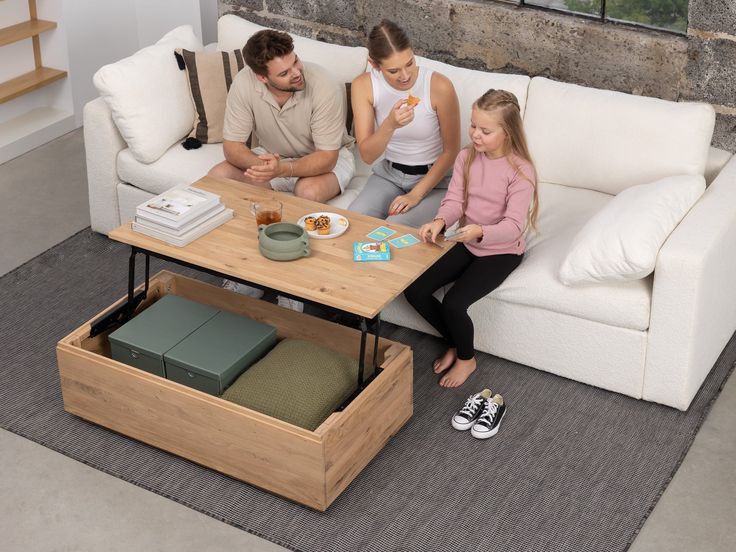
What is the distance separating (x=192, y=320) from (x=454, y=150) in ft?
3.72

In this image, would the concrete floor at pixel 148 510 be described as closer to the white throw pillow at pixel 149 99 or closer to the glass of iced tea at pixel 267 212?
the glass of iced tea at pixel 267 212

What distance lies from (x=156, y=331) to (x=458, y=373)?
3.24 ft

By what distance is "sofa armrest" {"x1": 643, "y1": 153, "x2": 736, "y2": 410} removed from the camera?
325 cm

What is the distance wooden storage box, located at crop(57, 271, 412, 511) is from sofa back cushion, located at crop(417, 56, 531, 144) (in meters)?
1.09

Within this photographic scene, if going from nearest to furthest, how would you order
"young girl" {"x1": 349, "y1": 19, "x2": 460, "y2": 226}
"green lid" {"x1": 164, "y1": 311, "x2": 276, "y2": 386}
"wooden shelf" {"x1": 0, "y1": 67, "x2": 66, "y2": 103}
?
"green lid" {"x1": 164, "y1": 311, "x2": 276, "y2": 386} → "young girl" {"x1": 349, "y1": 19, "x2": 460, "y2": 226} → "wooden shelf" {"x1": 0, "y1": 67, "x2": 66, "y2": 103}

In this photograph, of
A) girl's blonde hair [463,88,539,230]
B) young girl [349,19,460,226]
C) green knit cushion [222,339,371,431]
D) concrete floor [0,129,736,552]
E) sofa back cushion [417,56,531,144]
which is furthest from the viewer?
sofa back cushion [417,56,531,144]

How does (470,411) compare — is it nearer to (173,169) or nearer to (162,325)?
(162,325)

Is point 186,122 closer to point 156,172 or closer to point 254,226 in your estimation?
point 156,172

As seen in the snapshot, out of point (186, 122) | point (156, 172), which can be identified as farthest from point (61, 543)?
point (186, 122)

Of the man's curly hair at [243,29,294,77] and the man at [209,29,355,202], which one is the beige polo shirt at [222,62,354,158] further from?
the man's curly hair at [243,29,294,77]

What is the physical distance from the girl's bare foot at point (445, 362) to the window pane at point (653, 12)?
1571 mm

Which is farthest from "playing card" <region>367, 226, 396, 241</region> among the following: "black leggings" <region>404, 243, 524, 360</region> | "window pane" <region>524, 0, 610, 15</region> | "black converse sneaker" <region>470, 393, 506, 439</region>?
"window pane" <region>524, 0, 610, 15</region>

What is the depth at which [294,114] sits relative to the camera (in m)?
3.90

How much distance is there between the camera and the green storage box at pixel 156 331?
3.23 m
